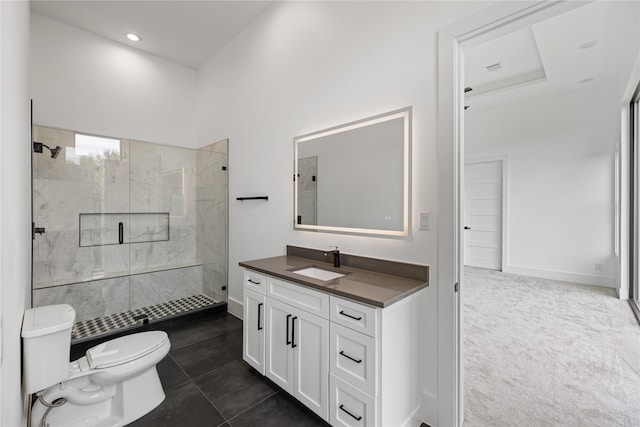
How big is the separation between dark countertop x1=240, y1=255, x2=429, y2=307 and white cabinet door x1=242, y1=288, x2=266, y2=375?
24cm

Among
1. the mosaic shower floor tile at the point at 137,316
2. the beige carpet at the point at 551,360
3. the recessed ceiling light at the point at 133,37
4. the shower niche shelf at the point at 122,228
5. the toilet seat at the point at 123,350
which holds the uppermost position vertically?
the recessed ceiling light at the point at 133,37

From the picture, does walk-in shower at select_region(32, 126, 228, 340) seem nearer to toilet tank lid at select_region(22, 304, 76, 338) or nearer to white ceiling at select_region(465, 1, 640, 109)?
toilet tank lid at select_region(22, 304, 76, 338)

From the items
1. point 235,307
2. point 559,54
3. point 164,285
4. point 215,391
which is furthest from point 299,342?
point 559,54

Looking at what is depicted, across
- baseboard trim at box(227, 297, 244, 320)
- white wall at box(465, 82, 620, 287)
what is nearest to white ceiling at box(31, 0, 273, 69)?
baseboard trim at box(227, 297, 244, 320)

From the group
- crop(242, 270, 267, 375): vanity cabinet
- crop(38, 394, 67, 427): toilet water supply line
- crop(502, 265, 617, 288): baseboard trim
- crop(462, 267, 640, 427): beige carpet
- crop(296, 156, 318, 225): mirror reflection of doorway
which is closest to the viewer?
crop(38, 394, 67, 427): toilet water supply line

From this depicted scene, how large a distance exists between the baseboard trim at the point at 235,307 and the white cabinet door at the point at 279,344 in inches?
51.9

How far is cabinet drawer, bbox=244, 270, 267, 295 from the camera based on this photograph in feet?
6.66

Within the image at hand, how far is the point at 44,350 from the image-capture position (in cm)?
141

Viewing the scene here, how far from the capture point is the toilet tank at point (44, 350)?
137 cm

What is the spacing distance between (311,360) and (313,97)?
2.00 m

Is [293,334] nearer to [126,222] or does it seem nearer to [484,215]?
[126,222]

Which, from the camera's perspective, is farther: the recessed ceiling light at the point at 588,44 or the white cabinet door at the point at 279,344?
the recessed ceiling light at the point at 588,44

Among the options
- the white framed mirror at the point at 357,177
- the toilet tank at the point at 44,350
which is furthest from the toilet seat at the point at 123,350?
the white framed mirror at the point at 357,177

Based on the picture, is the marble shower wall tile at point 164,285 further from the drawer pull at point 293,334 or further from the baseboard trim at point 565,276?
the baseboard trim at point 565,276
